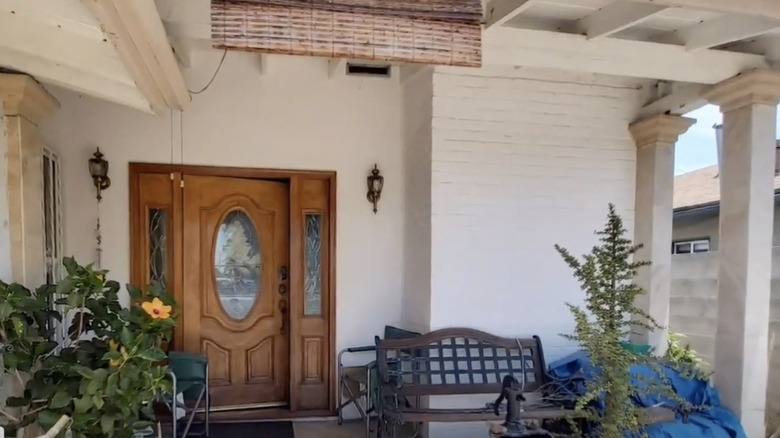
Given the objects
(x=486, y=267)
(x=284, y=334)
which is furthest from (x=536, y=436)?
(x=284, y=334)

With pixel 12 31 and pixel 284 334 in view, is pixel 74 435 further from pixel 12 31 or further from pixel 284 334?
pixel 284 334

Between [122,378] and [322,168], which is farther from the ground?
[322,168]

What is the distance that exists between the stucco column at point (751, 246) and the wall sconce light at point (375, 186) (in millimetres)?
2551

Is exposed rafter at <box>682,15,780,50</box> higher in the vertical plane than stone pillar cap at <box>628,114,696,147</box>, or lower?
higher

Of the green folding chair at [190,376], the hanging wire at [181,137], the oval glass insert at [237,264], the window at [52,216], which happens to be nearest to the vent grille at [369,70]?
the hanging wire at [181,137]

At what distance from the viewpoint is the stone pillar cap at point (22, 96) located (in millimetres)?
2590

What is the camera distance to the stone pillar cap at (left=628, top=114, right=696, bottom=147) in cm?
409

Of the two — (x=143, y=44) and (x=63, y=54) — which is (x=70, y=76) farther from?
(x=143, y=44)

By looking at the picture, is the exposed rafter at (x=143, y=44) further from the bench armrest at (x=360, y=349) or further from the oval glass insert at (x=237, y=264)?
the bench armrest at (x=360, y=349)

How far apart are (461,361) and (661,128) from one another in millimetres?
2387

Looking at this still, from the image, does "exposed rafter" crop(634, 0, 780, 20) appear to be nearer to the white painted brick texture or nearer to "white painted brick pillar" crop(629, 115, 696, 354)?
the white painted brick texture

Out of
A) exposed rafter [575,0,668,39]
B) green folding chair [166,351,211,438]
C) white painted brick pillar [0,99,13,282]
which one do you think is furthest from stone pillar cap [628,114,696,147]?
white painted brick pillar [0,99,13,282]

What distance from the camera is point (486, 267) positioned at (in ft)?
13.1

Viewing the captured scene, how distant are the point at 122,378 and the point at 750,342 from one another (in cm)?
356
